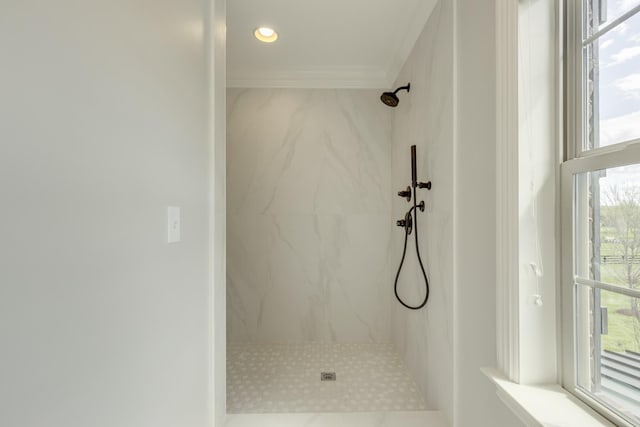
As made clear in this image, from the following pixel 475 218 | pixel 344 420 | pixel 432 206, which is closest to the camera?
pixel 475 218

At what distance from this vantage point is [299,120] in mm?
2654

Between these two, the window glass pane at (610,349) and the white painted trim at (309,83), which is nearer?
the window glass pane at (610,349)

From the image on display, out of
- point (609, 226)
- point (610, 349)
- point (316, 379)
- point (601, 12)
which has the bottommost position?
point (316, 379)

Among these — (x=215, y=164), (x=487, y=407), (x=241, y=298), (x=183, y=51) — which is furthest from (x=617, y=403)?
(x=241, y=298)

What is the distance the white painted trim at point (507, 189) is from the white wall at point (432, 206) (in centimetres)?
42

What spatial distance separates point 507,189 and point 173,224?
108 centimetres

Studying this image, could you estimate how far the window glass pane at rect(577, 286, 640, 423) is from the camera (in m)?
0.71

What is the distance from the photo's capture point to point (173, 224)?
40.6 inches

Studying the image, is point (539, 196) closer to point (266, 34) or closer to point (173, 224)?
point (173, 224)

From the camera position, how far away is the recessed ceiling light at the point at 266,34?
204 cm

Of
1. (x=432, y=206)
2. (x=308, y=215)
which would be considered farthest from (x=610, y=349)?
(x=308, y=215)

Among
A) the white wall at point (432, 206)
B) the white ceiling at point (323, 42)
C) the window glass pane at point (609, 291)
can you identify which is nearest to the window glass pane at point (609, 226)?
the window glass pane at point (609, 291)

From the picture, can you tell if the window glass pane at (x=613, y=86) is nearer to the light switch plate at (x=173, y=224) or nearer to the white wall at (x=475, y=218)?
the white wall at (x=475, y=218)

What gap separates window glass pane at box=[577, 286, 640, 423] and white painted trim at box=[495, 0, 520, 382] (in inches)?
6.2
